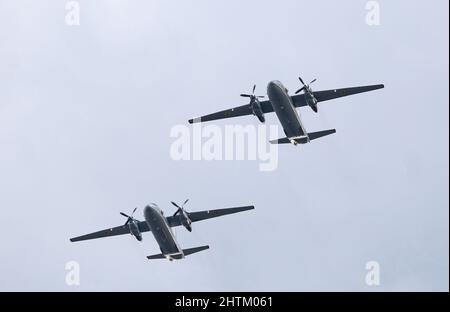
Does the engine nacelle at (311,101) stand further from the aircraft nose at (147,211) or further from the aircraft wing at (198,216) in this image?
the aircraft nose at (147,211)

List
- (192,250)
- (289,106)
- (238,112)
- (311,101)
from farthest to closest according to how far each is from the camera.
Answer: (238,112)
(192,250)
(311,101)
(289,106)

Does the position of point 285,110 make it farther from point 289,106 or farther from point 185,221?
point 185,221

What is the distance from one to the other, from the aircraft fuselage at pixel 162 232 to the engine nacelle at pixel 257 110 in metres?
18.4

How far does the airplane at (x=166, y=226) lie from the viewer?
353 feet

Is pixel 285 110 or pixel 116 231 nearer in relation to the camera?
pixel 285 110

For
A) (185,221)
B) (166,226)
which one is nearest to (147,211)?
(166,226)

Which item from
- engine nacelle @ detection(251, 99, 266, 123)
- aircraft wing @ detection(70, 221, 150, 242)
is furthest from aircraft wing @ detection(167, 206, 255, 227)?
engine nacelle @ detection(251, 99, 266, 123)

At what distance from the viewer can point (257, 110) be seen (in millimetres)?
113438

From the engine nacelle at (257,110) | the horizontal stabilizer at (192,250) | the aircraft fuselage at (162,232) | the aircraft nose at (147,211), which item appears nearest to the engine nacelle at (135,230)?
the aircraft fuselage at (162,232)

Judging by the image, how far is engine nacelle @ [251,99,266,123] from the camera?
372 feet

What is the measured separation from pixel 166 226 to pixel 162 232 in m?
1.04
